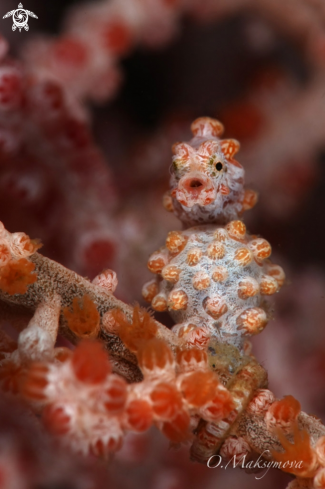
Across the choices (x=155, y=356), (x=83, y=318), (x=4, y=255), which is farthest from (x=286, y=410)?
(x=4, y=255)

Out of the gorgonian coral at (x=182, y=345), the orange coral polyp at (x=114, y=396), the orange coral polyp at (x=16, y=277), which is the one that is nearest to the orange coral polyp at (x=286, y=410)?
the gorgonian coral at (x=182, y=345)

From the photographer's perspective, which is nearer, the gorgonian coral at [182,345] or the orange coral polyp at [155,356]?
the gorgonian coral at [182,345]

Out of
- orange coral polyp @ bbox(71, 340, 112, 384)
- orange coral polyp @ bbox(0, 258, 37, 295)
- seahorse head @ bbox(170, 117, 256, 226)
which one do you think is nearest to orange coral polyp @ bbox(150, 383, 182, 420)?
orange coral polyp @ bbox(71, 340, 112, 384)

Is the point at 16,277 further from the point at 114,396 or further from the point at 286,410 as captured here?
the point at 286,410

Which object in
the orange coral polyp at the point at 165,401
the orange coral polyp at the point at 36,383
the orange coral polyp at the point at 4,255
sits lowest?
the orange coral polyp at the point at 36,383

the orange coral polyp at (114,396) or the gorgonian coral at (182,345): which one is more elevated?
the gorgonian coral at (182,345)

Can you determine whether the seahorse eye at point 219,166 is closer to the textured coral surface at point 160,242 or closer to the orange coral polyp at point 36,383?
the textured coral surface at point 160,242

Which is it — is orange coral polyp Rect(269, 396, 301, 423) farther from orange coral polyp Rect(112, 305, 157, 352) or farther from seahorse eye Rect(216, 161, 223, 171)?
seahorse eye Rect(216, 161, 223, 171)

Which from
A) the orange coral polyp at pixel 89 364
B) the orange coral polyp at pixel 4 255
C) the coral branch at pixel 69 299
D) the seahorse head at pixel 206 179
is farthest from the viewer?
the seahorse head at pixel 206 179
